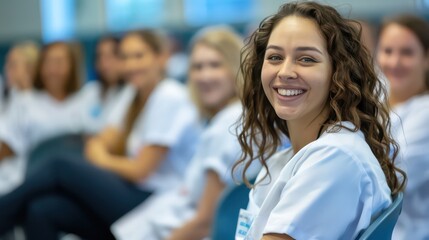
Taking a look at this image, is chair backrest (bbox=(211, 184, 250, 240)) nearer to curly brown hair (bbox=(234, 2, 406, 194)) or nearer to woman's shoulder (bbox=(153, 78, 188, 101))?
curly brown hair (bbox=(234, 2, 406, 194))

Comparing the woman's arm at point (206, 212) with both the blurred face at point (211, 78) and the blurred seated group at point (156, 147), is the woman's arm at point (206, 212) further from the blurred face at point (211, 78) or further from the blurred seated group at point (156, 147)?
the blurred face at point (211, 78)

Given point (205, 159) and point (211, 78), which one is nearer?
point (205, 159)

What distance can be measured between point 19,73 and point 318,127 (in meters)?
3.10

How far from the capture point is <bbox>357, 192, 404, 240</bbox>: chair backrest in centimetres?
125

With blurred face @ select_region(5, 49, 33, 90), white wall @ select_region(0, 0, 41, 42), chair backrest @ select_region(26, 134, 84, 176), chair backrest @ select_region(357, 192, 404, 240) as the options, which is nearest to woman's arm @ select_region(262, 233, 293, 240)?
chair backrest @ select_region(357, 192, 404, 240)

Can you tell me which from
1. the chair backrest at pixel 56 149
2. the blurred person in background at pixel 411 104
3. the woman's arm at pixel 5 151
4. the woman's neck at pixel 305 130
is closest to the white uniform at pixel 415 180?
the blurred person in background at pixel 411 104

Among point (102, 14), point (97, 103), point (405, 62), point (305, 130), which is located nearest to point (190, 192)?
point (405, 62)

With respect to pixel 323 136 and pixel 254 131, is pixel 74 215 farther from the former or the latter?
pixel 323 136

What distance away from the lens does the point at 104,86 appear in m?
4.37

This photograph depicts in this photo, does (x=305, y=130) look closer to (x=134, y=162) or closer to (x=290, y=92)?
(x=290, y=92)

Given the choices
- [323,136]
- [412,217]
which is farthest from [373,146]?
[412,217]

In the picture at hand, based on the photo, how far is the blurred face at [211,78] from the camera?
248 centimetres

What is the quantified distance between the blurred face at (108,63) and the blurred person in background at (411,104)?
2399 millimetres

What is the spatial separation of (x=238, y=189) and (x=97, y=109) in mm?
2295
